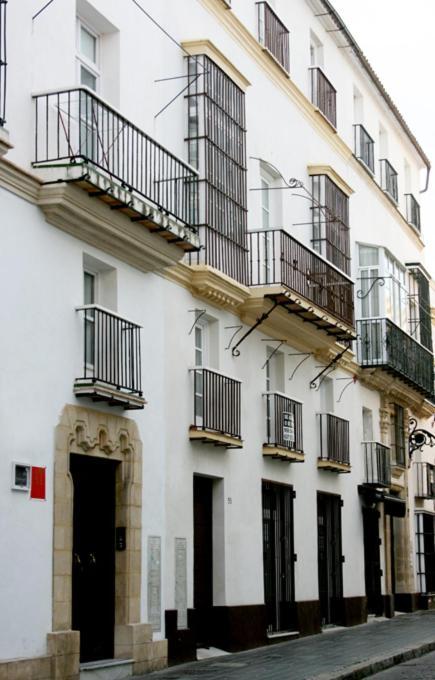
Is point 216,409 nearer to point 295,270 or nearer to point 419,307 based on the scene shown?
point 295,270

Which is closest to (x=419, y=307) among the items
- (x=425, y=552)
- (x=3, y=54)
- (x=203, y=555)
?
(x=425, y=552)

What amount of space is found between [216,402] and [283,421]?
3.26 metres

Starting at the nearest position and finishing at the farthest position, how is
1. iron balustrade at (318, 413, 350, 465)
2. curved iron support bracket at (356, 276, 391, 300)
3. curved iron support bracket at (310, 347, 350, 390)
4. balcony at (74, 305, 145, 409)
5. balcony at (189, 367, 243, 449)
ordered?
balcony at (74, 305, 145, 409) → balcony at (189, 367, 243, 449) → curved iron support bracket at (310, 347, 350, 390) → iron balustrade at (318, 413, 350, 465) → curved iron support bracket at (356, 276, 391, 300)

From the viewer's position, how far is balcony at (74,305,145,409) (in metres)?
14.7

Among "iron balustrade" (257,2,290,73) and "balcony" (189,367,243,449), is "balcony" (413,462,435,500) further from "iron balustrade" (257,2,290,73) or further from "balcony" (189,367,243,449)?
"balcony" (189,367,243,449)

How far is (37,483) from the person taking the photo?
13.5 m

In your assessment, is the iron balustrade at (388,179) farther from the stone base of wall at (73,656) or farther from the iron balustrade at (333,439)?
the stone base of wall at (73,656)

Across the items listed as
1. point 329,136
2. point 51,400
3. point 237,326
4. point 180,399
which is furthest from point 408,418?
point 51,400

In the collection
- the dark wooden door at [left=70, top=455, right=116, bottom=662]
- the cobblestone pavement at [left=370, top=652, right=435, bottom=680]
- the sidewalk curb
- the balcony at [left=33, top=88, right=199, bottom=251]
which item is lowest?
the cobblestone pavement at [left=370, top=652, right=435, bottom=680]

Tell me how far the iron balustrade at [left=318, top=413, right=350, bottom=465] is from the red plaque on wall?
11.2 m

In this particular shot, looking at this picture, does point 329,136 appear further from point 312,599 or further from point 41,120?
point 41,120

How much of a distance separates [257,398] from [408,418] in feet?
42.0

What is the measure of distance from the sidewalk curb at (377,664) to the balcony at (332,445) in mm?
4497

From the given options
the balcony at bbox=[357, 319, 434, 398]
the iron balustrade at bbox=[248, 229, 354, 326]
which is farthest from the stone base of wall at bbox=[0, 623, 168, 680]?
the balcony at bbox=[357, 319, 434, 398]
